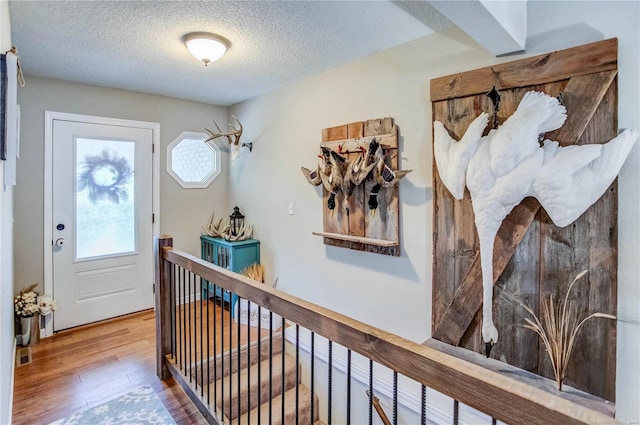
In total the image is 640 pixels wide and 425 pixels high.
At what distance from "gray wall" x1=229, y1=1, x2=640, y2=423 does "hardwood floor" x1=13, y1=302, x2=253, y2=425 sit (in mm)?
1050

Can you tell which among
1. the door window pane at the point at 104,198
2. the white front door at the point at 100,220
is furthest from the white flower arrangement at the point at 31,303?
the door window pane at the point at 104,198

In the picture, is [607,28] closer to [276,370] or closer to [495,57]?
[495,57]

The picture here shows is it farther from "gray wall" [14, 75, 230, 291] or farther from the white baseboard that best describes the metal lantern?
the white baseboard

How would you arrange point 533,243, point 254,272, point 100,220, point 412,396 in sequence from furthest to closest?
point 254,272 < point 100,220 < point 412,396 < point 533,243

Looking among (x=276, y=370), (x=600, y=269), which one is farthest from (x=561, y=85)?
(x=276, y=370)

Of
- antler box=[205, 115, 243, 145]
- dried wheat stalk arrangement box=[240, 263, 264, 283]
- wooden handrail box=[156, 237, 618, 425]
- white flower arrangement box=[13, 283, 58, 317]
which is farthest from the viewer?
antler box=[205, 115, 243, 145]

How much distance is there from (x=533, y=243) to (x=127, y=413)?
256 cm

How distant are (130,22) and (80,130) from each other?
1698mm

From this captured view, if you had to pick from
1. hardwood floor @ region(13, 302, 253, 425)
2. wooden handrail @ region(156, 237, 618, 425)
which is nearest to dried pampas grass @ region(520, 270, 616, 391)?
wooden handrail @ region(156, 237, 618, 425)

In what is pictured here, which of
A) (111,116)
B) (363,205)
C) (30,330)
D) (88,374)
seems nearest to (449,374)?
(363,205)

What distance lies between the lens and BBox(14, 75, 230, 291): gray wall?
3043 mm

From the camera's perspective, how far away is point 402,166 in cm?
237

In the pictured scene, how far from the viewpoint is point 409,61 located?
2318 millimetres

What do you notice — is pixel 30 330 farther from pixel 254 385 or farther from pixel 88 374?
pixel 254 385
